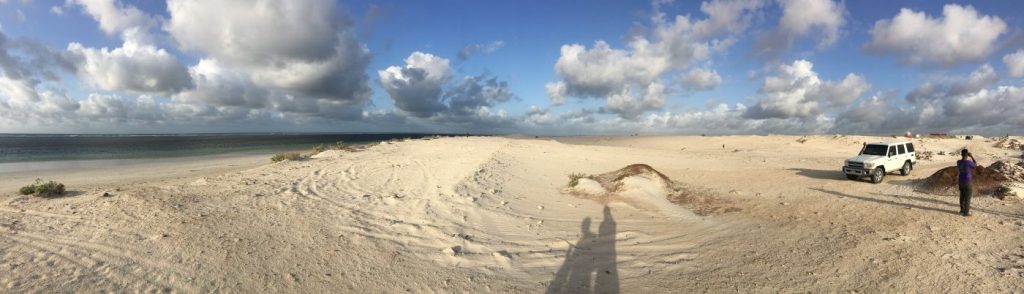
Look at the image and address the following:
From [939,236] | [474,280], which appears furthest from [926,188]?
[474,280]

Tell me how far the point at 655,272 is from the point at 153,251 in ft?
26.8

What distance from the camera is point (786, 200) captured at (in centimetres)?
1278

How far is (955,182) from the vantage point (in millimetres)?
12406

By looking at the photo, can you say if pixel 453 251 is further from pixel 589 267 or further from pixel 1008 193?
pixel 1008 193

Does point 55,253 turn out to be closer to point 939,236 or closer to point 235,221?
point 235,221

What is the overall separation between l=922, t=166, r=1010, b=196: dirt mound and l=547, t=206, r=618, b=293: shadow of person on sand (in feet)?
36.3

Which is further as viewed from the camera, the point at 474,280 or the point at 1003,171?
the point at 1003,171

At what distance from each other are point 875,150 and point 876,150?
1.8 inches

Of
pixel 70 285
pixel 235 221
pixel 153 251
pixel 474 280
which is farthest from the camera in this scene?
pixel 235 221

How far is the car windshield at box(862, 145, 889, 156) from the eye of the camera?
17.1 meters

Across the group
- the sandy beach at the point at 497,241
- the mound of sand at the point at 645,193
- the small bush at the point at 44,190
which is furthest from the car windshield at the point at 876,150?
the small bush at the point at 44,190

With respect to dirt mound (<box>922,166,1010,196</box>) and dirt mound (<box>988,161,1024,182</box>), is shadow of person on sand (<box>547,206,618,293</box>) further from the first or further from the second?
dirt mound (<box>988,161,1024,182</box>)

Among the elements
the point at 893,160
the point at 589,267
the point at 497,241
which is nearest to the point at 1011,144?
the point at 893,160

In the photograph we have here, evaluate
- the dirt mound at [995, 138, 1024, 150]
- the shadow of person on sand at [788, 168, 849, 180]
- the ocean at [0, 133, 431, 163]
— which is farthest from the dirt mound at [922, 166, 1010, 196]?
the ocean at [0, 133, 431, 163]
